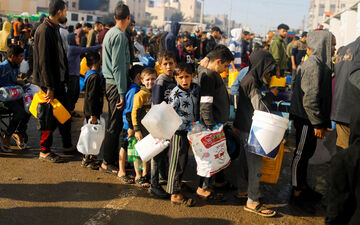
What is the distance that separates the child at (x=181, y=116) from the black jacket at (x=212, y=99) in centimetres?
11

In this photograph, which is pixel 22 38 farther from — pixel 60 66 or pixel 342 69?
pixel 342 69

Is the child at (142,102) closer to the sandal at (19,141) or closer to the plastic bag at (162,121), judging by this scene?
the plastic bag at (162,121)

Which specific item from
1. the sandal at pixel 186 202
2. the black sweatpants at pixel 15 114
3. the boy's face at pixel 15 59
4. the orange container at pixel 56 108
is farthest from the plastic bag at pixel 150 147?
the boy's face at pixel 15 59

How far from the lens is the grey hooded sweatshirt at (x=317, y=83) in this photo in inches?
156

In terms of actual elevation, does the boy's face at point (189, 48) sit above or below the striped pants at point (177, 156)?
above

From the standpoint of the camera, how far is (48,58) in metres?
4.91

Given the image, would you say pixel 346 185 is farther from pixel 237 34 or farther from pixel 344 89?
pixel 237 34

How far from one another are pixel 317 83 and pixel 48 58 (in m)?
3.51

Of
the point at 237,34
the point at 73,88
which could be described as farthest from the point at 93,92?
the point at 237,34

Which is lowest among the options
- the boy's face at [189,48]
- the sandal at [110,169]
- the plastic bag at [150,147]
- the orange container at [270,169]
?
the sandal at [110,169]

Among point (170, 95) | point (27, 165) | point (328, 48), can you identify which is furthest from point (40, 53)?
point (328, 48)

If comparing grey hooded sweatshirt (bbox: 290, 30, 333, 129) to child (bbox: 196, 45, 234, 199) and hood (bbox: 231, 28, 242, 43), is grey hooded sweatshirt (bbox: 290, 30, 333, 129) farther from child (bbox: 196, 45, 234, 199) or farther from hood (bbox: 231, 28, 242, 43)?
hood (bbox: 231, 28, 242, 43)

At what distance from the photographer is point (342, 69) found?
13.0 feet

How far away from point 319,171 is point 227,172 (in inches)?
57.0
